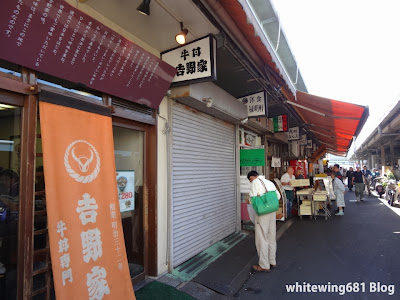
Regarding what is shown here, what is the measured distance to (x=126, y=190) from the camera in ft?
14.3

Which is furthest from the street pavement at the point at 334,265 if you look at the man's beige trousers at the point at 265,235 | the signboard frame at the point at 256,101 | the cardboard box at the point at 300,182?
the signboard frame at the point at 256,101

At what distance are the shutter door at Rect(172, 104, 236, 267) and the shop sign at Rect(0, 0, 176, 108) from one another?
1.54 m

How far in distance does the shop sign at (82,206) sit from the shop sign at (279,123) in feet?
28.2

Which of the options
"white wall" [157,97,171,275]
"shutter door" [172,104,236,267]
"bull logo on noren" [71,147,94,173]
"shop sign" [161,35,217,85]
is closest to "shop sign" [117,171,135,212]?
"white wall" [157,97,171,275]

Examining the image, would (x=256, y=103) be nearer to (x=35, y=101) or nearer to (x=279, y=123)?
(x=279, y=123)

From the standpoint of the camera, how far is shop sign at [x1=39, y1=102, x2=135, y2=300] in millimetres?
2725

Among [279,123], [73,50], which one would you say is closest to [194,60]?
[73,50]

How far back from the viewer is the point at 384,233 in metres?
7.82

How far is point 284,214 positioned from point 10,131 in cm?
922

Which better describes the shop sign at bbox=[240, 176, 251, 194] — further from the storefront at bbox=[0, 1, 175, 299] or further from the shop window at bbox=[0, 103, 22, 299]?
the shop window at bbox=[0, 103, 22, 299]

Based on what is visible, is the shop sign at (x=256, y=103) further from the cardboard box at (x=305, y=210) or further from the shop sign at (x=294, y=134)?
the shop sign at (x=294, y=134)

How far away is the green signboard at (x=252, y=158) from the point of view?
787cm

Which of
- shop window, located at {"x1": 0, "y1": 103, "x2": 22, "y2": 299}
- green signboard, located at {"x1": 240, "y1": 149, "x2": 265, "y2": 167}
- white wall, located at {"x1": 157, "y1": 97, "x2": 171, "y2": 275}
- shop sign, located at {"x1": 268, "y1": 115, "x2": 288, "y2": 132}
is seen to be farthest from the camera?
shop sign, located at {"x1": 268, "y1": 115, "x2": 288, "y2": 132}

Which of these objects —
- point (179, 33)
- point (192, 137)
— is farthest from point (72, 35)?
point (192, 137)
